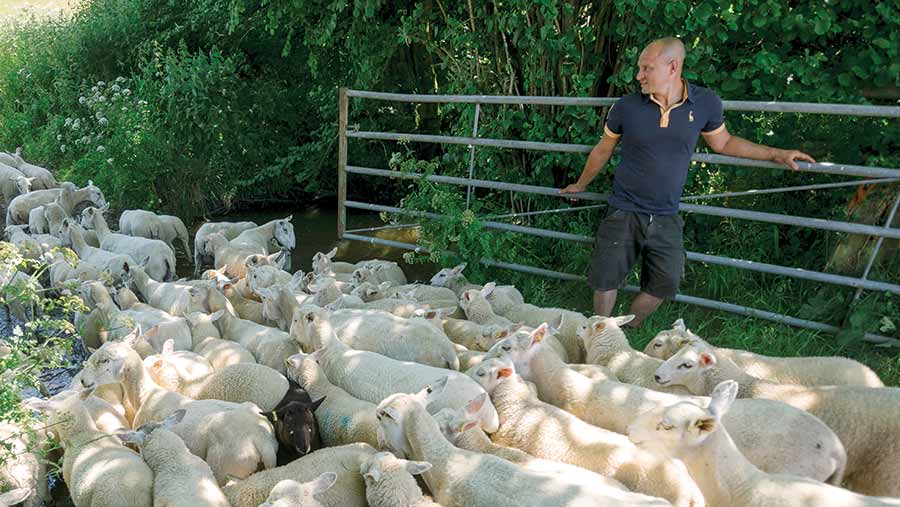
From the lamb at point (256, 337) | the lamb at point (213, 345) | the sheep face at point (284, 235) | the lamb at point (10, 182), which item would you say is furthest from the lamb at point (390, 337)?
the lamb at point (10, 182)

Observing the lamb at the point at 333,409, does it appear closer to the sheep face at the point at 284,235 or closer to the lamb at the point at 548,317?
the lamb at the point at 548,317

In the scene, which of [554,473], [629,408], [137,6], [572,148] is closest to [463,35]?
[572,148]

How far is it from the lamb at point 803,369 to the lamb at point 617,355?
30 centimetres

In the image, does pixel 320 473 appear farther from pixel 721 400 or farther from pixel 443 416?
pixel 721 400

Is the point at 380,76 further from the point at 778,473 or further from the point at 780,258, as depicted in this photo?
the point at 778,473

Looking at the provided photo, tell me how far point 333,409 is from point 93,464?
1345mm

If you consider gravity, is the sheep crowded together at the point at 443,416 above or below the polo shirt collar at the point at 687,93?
below

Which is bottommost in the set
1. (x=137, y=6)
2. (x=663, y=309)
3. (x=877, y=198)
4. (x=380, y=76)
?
(x=663, y=309)

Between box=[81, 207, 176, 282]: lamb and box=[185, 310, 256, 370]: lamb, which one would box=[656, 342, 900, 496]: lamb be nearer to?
box=[185, 310, 256, 370]: lamb

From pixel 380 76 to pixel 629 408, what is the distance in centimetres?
701

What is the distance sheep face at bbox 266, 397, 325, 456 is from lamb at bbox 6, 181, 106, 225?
7.40m

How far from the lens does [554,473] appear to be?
11.3 ft

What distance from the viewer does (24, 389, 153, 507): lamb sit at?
3.79 m

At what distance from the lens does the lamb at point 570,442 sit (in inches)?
133
